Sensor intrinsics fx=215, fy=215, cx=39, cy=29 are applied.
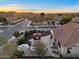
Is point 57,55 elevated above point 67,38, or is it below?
below

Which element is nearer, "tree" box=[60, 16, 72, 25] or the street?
the street

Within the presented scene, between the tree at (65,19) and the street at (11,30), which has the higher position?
the tree at (65,19)

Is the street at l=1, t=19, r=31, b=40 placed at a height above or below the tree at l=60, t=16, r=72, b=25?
below

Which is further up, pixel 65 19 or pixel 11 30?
pixel 65 19

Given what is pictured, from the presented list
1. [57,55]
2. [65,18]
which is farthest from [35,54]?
[65,18]

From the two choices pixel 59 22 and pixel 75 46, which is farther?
pixel 59 22

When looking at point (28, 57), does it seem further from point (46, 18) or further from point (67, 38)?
point (46, 18)

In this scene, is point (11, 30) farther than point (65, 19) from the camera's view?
No

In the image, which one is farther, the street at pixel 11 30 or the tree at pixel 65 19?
the tree at pixel 65 19

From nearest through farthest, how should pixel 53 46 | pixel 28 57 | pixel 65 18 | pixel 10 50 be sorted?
pixel 10 50
pixel 28 57
pixel 53 46
pixel 65 18

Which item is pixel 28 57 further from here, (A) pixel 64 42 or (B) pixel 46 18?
(B) pixel 46 18

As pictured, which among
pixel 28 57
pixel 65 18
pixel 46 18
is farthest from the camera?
pixel 46 18
